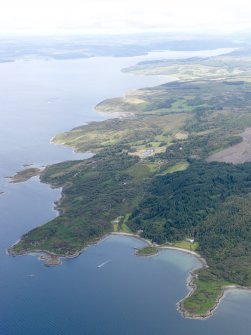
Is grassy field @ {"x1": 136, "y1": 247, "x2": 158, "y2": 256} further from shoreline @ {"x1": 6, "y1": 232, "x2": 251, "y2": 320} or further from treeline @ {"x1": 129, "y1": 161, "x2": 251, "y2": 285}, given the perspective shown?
treeline @ {"x1": 129, "y1": 161, "x2": 251, "y2": 285}

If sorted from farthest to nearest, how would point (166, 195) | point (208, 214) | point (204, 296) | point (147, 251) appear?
point (166, 195)
point (208, 214)
point (147, 251)
point (204, 296)

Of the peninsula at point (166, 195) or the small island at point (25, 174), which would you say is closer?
the peninsula at point (166, 195)

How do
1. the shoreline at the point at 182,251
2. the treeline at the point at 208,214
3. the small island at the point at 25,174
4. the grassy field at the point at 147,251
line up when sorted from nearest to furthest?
the shoreline at the point at 182,251 < the treeline at the point at 208,214 < the grassy field at the point at 147,251 < the small island at the point at 25,174

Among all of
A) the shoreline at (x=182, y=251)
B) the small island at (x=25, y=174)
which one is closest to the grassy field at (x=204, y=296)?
the shoreline at (x=182, y=251)

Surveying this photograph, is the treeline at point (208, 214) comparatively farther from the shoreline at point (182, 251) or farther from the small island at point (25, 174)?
the small island at point (25, 174)

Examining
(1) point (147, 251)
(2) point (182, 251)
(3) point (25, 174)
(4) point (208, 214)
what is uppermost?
(4) point (208, 214)

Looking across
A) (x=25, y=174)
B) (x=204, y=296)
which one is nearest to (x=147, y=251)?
(x=204, y=296)

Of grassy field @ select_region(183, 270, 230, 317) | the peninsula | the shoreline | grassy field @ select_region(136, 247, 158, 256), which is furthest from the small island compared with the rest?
grassy field @ select_region(183, 270, 230, 317)

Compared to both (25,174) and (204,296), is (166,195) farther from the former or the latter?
(25,174)
